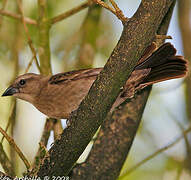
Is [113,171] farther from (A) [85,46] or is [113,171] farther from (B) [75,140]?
(A) [85,46]

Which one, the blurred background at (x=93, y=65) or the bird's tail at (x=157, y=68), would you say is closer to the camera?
the bird's tail at (x=157, y=68)

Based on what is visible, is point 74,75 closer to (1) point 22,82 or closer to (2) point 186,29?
(1) point 22,82

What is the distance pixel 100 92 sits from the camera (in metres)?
3.23

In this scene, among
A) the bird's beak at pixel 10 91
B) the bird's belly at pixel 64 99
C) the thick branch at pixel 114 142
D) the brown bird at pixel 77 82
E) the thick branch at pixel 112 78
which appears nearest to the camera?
the thick branch at pixel 112 78

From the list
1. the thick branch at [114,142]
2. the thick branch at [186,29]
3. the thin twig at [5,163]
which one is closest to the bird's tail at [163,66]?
the thick branch at [114,142]

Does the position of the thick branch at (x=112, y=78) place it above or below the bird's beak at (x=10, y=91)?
below

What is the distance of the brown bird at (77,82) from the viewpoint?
13.8ft

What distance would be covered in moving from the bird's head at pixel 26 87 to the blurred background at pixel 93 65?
12cm

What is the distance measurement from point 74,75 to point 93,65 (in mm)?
1281

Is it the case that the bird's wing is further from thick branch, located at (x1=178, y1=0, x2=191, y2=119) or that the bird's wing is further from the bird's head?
thick branch, located at (x1=178, y1=0, x2=191, y2=119)

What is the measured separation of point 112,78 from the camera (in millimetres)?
3184

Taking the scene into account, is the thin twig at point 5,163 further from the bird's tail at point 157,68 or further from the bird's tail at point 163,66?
the bird's tail at point 163,66

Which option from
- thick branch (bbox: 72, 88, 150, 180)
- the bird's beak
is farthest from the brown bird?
thick branch (bbox: 72, 88, 150, 180)

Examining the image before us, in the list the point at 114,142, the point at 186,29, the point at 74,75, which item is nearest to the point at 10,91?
the point at 74,75
